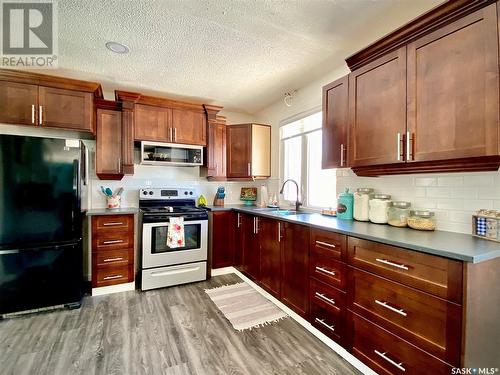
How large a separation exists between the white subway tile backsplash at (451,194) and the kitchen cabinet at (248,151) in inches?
77.2

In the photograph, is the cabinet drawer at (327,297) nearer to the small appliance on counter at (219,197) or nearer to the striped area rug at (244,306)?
the striped area rug at (244,306)

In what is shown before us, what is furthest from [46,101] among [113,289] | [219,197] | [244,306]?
[244,306]

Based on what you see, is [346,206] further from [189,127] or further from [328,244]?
[189,127]

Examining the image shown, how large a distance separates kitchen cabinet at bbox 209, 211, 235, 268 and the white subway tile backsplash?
2.09m

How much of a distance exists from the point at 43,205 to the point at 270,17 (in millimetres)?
2636

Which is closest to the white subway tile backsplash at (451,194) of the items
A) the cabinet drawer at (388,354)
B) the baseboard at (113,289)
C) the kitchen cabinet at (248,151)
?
the cabinet drawer at (388,354)

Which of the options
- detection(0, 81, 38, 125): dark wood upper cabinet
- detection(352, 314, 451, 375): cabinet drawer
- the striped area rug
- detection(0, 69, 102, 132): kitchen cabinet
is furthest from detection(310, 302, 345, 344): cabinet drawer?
detection(0, 81, 38, 125): dark wood upper cabinet

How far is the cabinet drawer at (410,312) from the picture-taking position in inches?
43.4

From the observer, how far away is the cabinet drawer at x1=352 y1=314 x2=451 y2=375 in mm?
1190

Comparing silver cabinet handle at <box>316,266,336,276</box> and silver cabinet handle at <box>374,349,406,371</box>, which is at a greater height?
silver cabinet handle at <box>316,266,336,276</box>

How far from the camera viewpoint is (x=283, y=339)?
1.95 metres

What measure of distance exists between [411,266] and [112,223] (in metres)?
2.89

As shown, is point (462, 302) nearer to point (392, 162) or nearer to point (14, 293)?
point (392, 162)

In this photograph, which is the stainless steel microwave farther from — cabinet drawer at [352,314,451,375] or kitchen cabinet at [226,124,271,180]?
cabinet drawer at [352,314,451,375]
